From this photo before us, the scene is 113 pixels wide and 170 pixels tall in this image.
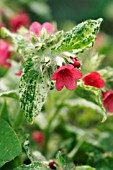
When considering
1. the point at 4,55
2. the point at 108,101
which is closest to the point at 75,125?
the point at 4,55

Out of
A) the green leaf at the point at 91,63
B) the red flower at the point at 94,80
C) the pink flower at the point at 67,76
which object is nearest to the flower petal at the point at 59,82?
the pink flower at the point at 67,76

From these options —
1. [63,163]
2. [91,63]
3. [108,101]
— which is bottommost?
[63,163]

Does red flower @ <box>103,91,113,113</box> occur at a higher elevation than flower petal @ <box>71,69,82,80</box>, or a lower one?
lower

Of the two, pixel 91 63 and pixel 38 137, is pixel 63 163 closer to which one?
pixel 91 63

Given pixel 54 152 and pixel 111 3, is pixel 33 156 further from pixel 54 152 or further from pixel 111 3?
pixel 111 3

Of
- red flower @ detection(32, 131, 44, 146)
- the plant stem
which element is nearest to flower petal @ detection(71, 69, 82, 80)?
the plant stem

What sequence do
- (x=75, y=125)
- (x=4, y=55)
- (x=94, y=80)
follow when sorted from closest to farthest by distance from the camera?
(x=94, y=80), (x=4, y=55), (x=75, y=125)

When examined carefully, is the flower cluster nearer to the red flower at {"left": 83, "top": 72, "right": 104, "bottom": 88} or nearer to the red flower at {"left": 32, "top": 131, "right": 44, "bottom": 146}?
the red flower at {"left": 83, "top": 72, "right": 104, "bottom": 88}
